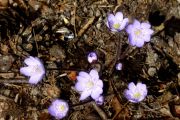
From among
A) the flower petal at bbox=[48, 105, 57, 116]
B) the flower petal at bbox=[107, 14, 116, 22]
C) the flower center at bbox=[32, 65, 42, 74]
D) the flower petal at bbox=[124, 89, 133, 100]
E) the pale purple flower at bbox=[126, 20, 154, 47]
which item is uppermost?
the flower petal at bbox=[107, 14, 116, 22]

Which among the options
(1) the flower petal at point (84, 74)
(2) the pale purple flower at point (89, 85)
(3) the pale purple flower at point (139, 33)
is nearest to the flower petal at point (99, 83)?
(2) the pale purple flower at point (89, 85)

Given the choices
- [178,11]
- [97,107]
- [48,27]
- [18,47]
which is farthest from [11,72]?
[178,11]

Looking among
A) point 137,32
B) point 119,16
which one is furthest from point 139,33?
point 119,16

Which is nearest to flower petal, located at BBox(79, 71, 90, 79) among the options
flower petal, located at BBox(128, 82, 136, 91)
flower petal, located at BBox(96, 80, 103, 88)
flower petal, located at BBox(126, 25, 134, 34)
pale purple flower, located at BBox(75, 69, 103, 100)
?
pale purple flower, located at BBox(75, 69, 103, 100)

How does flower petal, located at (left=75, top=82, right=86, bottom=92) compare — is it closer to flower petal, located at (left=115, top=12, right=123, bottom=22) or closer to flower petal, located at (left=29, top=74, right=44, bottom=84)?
flower petal, located at (left=29, top=74, right=44, bottom=84)

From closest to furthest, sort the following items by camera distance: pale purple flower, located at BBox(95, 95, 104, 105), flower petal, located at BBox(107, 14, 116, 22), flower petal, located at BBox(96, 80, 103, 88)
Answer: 1. flower petal, located at BBox(96, 80, 103, 88)
2. pale purple flower, located at BBox(95, 95, 104, 105)
3. flower petal, located at BBox(107, 14, 116, 22)

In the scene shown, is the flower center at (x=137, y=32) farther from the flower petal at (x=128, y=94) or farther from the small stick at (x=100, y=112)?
the small stick at (x=100, y=112)

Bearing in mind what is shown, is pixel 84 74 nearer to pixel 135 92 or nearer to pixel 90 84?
pixel 90 84
